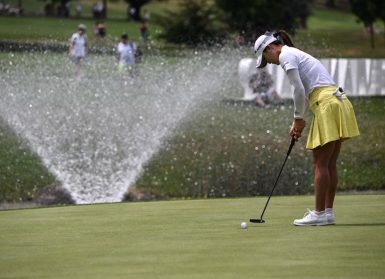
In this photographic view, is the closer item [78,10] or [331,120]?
[331,120]

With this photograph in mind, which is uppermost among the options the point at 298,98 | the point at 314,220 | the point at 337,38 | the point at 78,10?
the point at 298,98

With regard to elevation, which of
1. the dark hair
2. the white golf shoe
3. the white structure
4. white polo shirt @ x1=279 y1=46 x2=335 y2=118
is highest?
the dark hair

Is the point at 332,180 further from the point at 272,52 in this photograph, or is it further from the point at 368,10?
the point at 368,10

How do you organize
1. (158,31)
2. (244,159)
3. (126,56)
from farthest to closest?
(158,31) → (126,56) → (244,159)

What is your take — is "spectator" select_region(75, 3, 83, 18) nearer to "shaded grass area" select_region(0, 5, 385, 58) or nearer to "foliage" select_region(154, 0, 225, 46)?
"shaded grass area" select_region(0, 5, 385, 58)

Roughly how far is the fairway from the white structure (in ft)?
39.5

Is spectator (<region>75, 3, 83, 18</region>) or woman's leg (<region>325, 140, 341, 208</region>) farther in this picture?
spectator (<region>75, 3, 83, 18</region>)

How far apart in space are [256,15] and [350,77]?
1742cm

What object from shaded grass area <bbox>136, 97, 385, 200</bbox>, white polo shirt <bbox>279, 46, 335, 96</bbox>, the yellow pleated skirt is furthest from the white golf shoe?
shaded grass area <bbox>136, 97, 385, 200</bbox>

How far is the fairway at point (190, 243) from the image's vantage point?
9156 mm

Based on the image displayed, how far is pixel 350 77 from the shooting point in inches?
1035

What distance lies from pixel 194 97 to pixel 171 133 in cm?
225

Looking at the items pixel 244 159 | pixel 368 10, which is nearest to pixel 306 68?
pixel 244 159

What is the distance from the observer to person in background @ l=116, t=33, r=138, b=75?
28.0m
